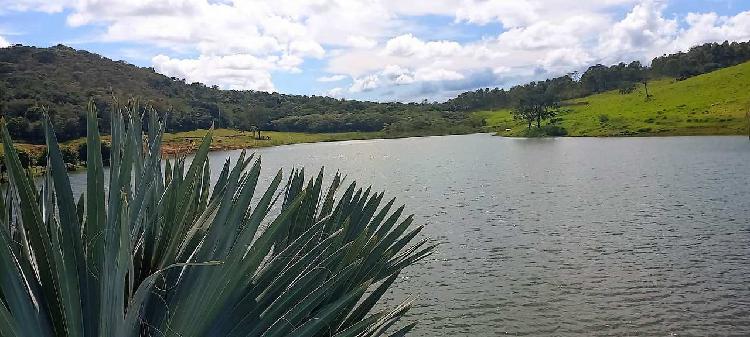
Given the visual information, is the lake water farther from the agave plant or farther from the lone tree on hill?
the lone tree on hill

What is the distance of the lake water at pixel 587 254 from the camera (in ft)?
72.6

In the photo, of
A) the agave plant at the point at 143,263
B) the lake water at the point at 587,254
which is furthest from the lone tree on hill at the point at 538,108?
the agave plant at the point at 143,263

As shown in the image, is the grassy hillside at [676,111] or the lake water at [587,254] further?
the grassy hillside at [676,111]

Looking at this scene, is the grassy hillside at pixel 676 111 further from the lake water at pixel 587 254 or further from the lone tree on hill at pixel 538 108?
the lake water at pixel 587 254

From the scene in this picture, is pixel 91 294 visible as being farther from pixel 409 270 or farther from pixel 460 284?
pixel 409 270

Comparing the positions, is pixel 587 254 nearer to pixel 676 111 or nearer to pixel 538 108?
pixel 676 111

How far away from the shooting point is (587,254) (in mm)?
30625

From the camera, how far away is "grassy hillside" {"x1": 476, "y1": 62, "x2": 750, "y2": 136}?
117812mm

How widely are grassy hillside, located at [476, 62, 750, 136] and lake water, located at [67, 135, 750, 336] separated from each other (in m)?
59.3

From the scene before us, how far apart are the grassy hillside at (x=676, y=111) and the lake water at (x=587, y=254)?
2335 inches

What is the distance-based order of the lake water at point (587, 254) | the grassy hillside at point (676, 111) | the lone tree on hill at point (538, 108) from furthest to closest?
1. the lone tree on hill at point (538, 108)
2. the grassy hillside at point (676, 111)
3. the lake water at point (587, 254)

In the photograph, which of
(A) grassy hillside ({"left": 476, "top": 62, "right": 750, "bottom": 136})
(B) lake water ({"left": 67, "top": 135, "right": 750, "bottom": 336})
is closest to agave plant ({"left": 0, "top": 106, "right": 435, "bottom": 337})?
(B) lake water ({"left": 67, "top": 135, "right": 750, "bottom": 336})

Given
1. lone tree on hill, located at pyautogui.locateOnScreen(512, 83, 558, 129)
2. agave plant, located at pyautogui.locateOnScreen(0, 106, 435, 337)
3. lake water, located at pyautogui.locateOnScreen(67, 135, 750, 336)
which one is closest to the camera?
agave plant, located at pyautogui.locateOnScreen(0, 106, 435, 337)

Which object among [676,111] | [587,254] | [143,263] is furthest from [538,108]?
[143,263]
